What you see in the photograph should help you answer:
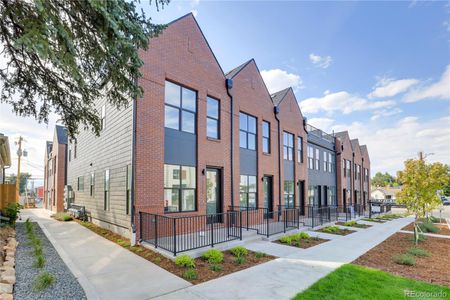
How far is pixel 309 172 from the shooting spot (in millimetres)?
17812

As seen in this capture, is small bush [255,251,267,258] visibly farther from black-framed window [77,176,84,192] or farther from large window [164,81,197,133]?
black-framed window [77,176,84,192]

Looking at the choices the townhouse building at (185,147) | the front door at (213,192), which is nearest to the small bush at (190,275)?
the townhouse building at (185,147)

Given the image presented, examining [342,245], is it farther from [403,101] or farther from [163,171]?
[403,101]

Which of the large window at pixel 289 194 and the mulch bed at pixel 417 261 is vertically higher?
the large window at pixel 289 194

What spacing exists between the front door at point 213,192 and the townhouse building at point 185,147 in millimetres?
41

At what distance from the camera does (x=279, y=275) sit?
543cm

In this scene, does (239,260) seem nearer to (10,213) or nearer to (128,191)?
(128,191)

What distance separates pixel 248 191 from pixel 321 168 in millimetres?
10301

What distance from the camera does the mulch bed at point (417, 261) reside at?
579cm

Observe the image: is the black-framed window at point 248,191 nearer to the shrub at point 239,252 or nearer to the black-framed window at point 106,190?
the shrub at point 239,252

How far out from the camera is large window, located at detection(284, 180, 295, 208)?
1459 centimetres

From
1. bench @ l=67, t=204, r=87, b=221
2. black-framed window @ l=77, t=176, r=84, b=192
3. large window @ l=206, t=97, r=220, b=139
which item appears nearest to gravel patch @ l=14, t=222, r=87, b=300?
bench @ l=67, t=204, r=87, b=221

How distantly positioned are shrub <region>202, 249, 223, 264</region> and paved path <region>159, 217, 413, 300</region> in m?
0.84

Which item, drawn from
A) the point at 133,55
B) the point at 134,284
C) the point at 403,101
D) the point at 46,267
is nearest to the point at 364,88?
the point at 403,101
